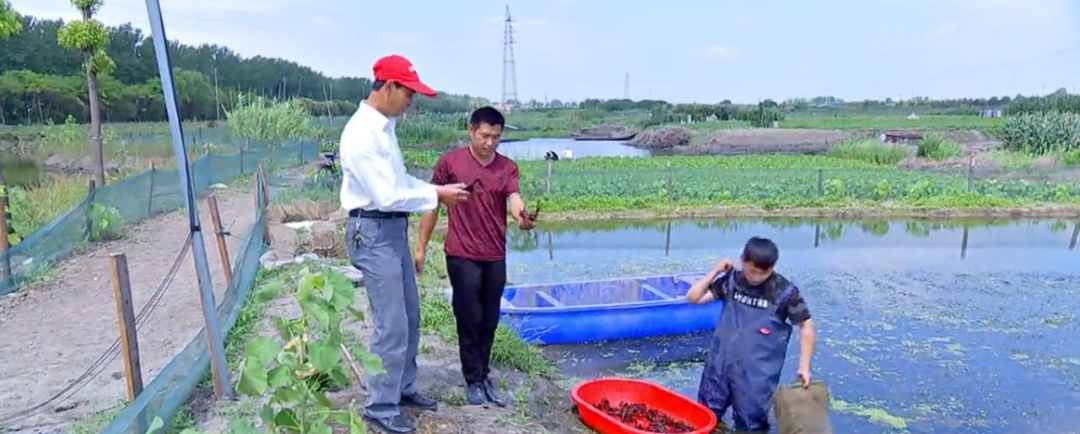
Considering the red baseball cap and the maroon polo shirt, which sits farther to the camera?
the maroon polo shirt

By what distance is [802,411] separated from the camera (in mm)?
3604

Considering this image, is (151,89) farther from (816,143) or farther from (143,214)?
(816,143)

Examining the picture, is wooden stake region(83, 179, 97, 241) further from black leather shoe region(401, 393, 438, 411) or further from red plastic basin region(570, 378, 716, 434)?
red plastic basin region(570, 378, 716, 434)

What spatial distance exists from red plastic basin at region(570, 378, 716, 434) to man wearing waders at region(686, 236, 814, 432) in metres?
0.17

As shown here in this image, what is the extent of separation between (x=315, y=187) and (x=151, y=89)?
16.0 m

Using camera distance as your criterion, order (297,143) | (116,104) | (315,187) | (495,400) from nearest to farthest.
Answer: (495,400) → (315,187) → (297,143) → (116,104)

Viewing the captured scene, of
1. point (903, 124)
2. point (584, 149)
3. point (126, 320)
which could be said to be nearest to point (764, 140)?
point (584, 149)

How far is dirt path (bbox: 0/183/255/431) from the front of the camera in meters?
3.86

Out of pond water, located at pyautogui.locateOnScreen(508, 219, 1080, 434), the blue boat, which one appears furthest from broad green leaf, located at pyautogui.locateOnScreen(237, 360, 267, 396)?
the blue boat

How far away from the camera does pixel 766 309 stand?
359cm

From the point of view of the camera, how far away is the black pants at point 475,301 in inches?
136

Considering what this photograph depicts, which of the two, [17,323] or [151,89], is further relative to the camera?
[151,89]

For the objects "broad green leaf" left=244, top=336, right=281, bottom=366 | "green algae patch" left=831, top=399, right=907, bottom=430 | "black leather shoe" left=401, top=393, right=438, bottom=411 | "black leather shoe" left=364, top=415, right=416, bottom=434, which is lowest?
"green algae patch" left=831, top=399, right=907, bottom=430

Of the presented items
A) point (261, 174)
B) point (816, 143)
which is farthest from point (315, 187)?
point (816, 143)
